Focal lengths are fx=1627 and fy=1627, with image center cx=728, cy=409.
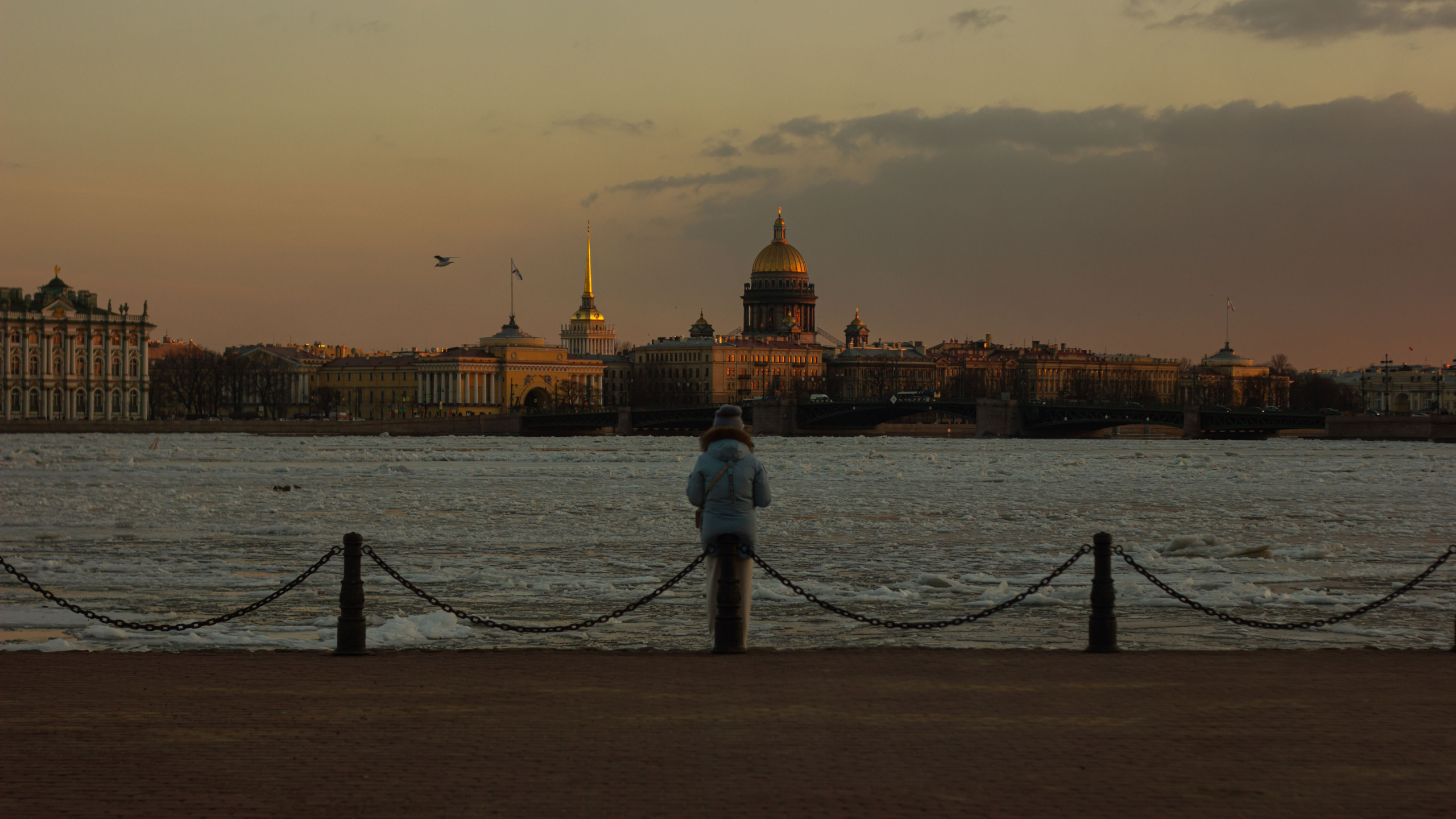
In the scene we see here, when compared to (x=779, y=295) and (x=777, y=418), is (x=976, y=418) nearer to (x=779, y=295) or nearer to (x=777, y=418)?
(x=777, y=418)

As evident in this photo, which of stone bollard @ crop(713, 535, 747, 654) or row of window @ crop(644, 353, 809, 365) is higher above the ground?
row of window @ crop(644, 353, 809, 365)

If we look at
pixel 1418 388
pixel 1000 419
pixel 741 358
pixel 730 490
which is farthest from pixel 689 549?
pixel 1418 388

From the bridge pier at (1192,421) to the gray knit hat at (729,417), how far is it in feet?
260

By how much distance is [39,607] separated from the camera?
1159cm

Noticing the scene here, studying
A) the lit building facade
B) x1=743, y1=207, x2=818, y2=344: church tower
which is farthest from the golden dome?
the lit building facade

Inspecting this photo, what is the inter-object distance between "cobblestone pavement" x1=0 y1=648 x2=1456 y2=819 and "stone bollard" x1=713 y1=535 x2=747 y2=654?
18 centimetres

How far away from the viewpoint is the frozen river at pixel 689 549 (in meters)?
10.7

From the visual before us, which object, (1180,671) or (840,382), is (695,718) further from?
(840,382)

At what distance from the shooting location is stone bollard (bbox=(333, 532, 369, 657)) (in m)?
8.96

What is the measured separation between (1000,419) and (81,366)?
60.7 m

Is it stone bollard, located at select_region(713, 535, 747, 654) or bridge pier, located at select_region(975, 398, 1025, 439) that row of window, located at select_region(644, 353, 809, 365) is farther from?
stone bollard, located at select_region(713, 535, 747, 654)

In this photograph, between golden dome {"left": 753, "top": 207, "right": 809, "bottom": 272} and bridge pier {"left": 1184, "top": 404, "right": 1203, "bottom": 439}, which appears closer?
bridge pier {"left": 1184, "top": 404, "right": 1203, "bottom": 439}

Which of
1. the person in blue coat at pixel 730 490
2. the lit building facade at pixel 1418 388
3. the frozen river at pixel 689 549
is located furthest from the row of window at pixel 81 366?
the lit building facade at pixel 1418 388

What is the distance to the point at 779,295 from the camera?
177 metres
